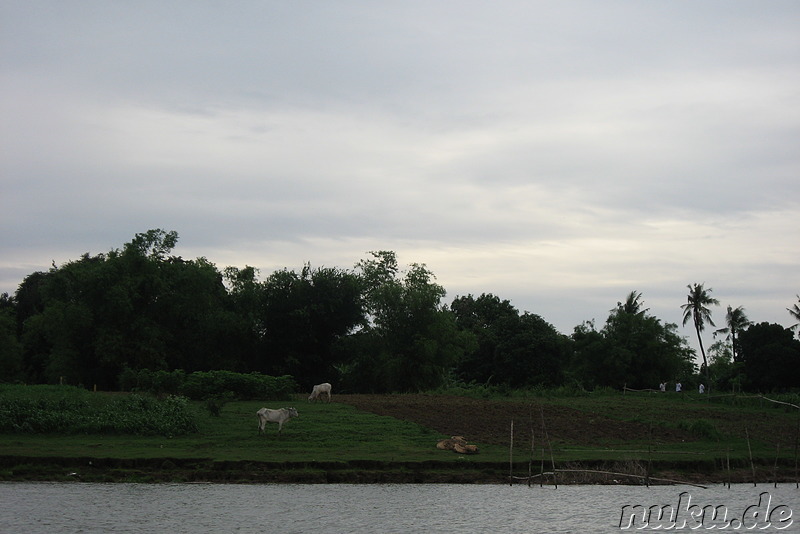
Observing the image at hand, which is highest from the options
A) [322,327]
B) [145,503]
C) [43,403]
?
[322,327]

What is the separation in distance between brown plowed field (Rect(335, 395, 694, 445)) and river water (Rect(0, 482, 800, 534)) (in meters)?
7.26

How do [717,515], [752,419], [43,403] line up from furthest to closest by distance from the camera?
[752,419] → [43,403] → [717,515]

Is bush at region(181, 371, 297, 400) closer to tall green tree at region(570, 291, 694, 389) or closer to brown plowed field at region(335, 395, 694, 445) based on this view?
brown plowed field at region(335, 395, 694, 445)

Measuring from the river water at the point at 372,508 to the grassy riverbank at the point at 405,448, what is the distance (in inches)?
55.3

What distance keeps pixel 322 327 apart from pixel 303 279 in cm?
463

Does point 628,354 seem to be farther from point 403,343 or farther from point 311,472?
point 311,472

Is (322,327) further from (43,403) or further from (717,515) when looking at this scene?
(717,515)

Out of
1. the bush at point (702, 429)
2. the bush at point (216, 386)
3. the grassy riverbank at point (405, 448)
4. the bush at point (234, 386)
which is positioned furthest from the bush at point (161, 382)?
the bush at point (702, 429)

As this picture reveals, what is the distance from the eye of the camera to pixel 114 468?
1209 inches

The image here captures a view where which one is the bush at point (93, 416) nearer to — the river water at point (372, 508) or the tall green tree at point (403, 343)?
the river water at point (372, 508)

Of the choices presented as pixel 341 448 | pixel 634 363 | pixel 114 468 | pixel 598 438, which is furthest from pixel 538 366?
pixel 114 468

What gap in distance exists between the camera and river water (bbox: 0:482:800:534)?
23.0 meters

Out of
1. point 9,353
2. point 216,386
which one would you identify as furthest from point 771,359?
point 9,353

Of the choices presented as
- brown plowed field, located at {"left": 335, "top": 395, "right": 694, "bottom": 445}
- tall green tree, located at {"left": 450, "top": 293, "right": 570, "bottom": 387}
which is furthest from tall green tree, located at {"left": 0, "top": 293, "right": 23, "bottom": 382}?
tall green tree, located at {"left": 450, "top": 293, "right": 570, "bottom": 387}
